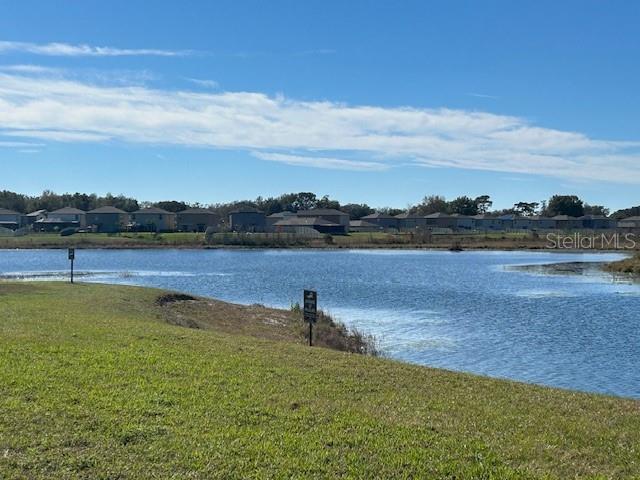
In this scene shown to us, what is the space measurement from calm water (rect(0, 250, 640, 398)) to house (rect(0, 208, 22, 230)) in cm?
9611

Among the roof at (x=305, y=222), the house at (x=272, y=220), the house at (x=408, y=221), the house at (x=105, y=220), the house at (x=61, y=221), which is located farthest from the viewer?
the house at (x=408, y=221)

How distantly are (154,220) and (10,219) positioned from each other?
31417 millimetres

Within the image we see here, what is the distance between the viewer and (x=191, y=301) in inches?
1131

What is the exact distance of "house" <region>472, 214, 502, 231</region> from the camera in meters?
178

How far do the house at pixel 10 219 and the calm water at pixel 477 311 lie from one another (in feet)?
315

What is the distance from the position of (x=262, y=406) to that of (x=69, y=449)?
254 cm

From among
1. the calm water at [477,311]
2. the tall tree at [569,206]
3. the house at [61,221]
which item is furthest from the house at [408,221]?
the calm water at [477,311]

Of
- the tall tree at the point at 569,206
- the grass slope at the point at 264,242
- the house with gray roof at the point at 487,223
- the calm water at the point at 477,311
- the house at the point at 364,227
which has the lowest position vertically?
the calm water at the point at 477,311

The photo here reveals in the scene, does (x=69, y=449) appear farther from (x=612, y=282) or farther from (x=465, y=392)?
(x=612, y=282)

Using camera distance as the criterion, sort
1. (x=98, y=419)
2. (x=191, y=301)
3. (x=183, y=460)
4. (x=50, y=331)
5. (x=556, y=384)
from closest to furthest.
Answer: (x=183, y=460)
(x=98, y=419)
(x=50, y=331)
(x=556, y=384)
(x=191, y=301)

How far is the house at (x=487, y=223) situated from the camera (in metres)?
178

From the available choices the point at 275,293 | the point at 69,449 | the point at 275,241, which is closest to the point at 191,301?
the point at 275,293

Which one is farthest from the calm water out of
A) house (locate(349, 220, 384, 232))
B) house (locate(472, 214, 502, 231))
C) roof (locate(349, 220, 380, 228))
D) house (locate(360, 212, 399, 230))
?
house (locate(360, 212, 399, 230))

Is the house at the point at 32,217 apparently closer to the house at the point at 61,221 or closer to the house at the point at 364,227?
the house at the point at 61,221
